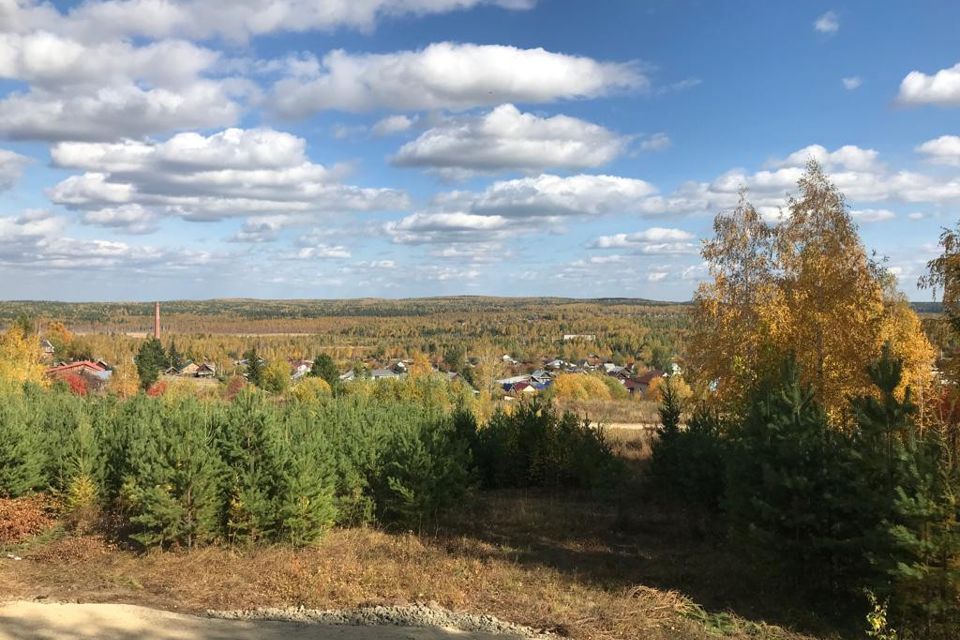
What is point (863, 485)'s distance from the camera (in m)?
8.81

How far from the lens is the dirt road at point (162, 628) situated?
840 centimetres

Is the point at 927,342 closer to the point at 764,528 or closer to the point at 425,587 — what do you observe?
the point at 764,528

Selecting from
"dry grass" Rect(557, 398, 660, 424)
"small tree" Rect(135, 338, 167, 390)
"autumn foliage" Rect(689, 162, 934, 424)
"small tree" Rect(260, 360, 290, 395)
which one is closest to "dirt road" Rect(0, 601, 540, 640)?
"autumn foliage" Rect(689, 162, 934, 424)

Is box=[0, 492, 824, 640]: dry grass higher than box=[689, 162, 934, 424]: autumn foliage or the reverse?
the reverse

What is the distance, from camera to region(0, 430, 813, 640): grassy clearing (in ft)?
32.0

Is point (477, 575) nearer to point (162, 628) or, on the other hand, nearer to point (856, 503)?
point (162, 628)

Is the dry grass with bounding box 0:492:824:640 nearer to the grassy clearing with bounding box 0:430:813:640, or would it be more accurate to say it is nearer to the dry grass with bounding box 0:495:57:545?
the grassy clearing with bounding box 0:430:813:640

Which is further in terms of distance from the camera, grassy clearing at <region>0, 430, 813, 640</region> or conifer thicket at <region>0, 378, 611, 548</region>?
conifer thicket at <region>0, 378, 611, 548</region>

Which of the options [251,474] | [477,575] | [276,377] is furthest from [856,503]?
[276,377]

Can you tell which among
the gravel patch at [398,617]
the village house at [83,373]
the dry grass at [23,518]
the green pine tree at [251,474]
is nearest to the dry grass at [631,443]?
the green pine tree at [251,474]

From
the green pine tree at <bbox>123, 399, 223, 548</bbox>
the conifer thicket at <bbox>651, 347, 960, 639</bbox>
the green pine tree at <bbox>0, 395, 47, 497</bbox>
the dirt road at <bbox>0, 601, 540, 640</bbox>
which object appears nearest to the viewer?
the conifer thicket at <bbox>651, 347, 960, 639</bbox>

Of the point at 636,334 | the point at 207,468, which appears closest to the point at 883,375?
the point at 207,468

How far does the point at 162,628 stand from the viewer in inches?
340

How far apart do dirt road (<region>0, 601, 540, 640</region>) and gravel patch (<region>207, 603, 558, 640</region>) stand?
0.61 ft
